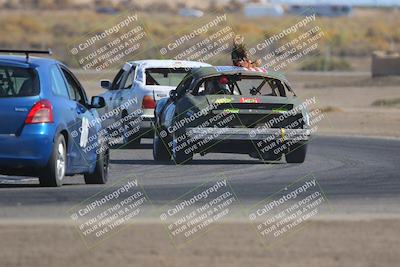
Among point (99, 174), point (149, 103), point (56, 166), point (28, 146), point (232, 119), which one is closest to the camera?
point (28, 146)

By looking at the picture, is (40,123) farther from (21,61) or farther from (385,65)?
(385,65)

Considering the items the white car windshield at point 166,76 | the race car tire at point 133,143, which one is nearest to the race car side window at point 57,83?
the white car windshield at point 166,76

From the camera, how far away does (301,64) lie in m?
77.9

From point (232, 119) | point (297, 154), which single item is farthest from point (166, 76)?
point (232, 119)

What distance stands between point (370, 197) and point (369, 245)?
417cm

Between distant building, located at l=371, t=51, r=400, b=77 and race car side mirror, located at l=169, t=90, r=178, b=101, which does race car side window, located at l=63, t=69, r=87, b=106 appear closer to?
race car side mirror, located at l=169, t=90, r=178, b=101

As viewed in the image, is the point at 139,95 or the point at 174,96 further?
the point at 139,95

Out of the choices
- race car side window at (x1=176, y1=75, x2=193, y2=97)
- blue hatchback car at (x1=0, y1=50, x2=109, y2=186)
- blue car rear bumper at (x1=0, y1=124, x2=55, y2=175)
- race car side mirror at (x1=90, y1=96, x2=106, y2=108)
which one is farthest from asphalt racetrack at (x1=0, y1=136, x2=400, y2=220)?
race car side window at (x1=176, y1=75, x2=193, y2=97)

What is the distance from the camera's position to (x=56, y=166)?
577 inches

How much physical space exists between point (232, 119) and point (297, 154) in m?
1.27

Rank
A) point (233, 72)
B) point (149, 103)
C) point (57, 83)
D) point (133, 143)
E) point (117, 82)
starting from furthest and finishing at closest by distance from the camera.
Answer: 1. point (117, 82)
2. point (133, 143)
3. point (149, 103)
4. point (233, 72)
5. point (57, 83)

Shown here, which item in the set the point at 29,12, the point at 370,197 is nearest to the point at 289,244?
the point at 370,197

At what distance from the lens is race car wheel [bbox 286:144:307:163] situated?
65.1 ft

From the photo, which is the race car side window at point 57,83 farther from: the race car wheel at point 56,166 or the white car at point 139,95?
the white car at point 139,95
